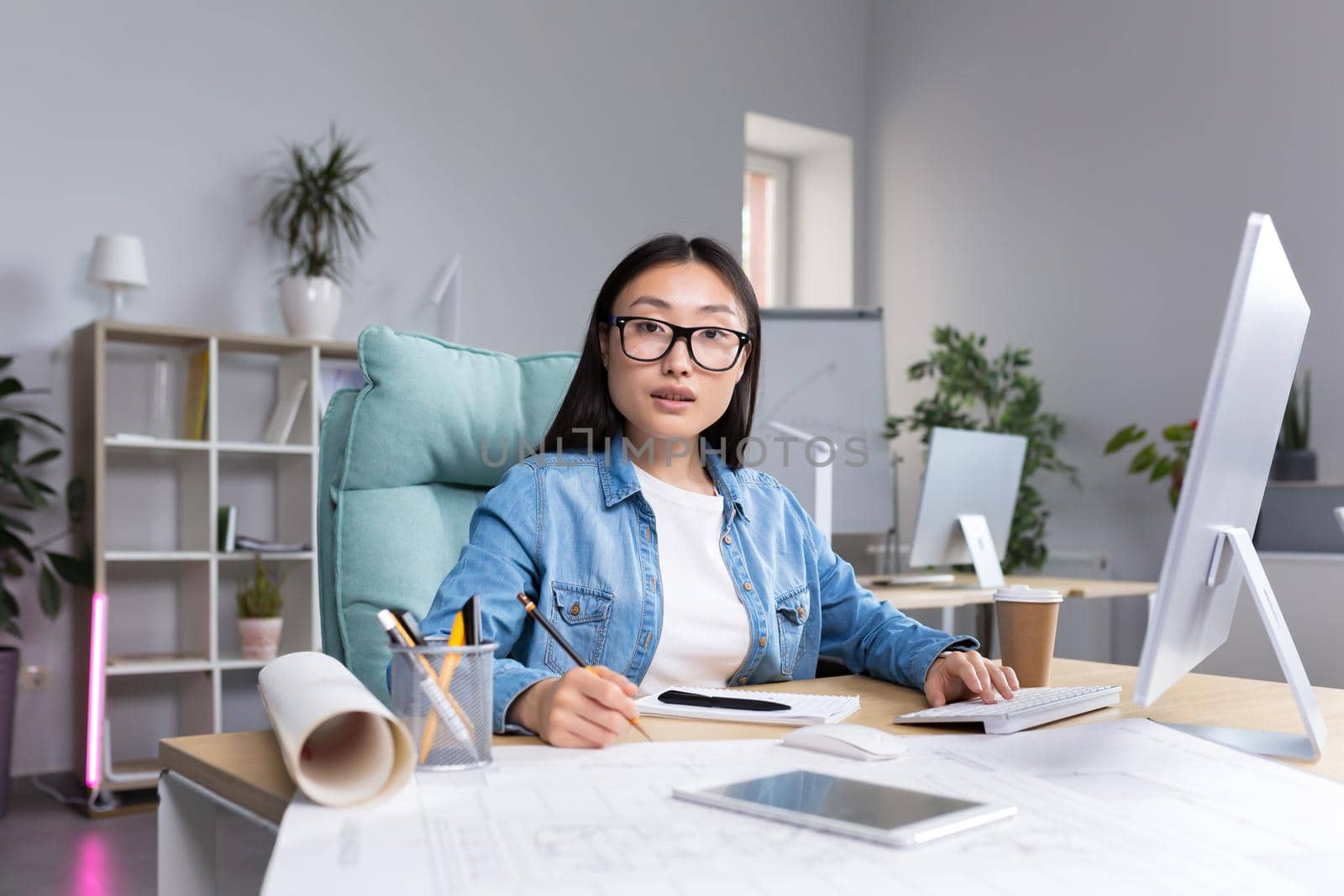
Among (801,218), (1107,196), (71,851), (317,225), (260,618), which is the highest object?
(801,218)

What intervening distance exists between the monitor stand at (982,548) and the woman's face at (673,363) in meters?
1.90

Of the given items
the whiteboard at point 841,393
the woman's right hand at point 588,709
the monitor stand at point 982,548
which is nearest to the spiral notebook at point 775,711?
the woman's right hand at point 588,709

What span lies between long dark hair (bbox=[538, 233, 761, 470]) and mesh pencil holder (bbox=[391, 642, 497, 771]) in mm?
592

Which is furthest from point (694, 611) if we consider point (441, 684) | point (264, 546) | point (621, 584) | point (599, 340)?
point (264, 546)

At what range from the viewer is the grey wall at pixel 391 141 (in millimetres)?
3354

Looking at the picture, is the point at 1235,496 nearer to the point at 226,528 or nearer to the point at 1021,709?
the point at 1021,709

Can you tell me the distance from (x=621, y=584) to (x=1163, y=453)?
3422 millimetres

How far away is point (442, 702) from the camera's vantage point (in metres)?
0.81

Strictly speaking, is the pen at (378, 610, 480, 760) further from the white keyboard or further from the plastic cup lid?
the plastic cup lid

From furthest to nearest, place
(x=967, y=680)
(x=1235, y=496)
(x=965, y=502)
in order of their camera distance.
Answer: (x=965, y=502) → (x=967, y=680) → (x=1235, y=496)

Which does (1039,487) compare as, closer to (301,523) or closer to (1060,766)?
(301,523)

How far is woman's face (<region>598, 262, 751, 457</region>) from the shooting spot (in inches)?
52.7

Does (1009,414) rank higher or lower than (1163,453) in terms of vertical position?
higher

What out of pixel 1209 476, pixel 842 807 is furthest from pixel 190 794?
pixel 1209 476
